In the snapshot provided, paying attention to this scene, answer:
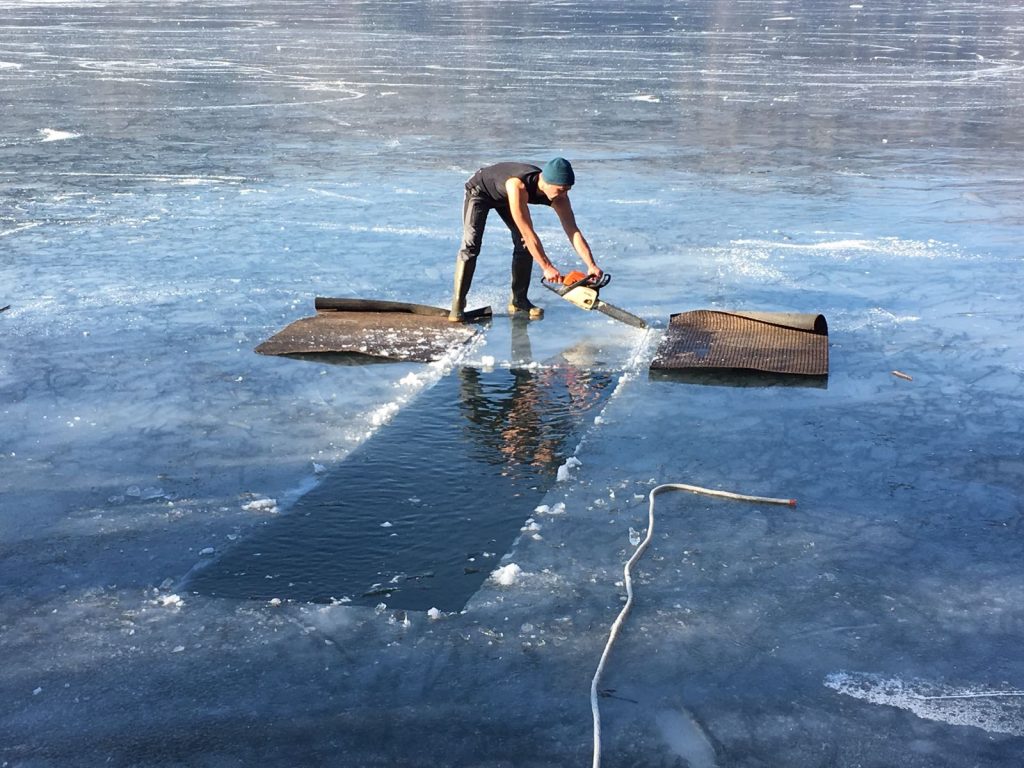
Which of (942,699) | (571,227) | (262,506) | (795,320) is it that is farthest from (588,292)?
(942,699)

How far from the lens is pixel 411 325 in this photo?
773 cm

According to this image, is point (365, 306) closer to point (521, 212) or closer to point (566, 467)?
point (521, 212)

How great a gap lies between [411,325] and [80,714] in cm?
433

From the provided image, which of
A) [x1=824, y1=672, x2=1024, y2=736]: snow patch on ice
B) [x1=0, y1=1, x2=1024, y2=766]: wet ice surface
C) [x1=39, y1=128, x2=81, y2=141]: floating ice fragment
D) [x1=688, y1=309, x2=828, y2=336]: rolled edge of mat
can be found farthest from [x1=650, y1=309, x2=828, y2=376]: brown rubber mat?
[x1=39, y1=128, x2=81, y2=141]: floating ice fragment

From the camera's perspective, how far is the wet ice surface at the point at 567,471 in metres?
3.73

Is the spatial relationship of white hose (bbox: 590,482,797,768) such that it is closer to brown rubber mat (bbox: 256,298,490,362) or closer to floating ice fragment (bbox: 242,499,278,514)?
floating ice fragment (bbox: 242,499,278,514)

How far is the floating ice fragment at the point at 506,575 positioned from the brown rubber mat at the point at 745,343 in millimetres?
2614

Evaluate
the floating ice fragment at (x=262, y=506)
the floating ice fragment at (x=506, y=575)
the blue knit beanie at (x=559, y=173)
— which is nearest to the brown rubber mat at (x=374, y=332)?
the blue knit beanie at (x=559, y=173)

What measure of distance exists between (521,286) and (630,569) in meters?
3.84

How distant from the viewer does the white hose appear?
3.60 meters

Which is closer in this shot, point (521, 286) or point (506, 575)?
point (506, 575)

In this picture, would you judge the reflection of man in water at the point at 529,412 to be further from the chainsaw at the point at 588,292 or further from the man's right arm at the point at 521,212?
the man's right arm at the point at 521,212

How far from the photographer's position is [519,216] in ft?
24.4

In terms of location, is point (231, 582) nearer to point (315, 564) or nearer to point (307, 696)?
point (315, 564)
